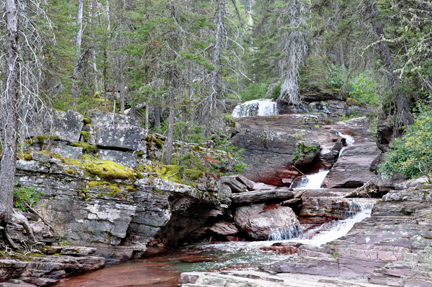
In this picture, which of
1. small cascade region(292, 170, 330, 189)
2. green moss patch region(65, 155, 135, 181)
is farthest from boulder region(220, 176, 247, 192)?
small cascade region(292, 170, 330, 189)

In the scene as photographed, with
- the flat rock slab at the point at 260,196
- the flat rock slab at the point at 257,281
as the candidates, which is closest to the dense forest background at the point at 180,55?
the flat rock slab at the point at 260,196

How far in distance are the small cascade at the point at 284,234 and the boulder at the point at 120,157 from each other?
617cm

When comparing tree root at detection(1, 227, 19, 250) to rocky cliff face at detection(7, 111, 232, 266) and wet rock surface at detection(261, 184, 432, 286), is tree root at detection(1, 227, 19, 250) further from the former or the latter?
wet rock surface at detection(261, 184, 432, 286)

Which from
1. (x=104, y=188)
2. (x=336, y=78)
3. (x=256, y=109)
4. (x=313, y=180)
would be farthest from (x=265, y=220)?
(x=336, y=78)

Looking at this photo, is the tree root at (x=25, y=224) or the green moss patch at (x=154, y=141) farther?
the green moss patch at (x=154, y=141)

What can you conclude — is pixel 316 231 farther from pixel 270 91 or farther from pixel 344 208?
pixel 270 91

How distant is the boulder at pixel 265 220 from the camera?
12195 millimetres

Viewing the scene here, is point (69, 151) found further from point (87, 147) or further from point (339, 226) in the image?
point (339, 226)

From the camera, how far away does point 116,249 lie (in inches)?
355

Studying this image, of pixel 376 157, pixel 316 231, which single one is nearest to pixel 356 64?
pixel 376 157

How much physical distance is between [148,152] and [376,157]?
13.5m

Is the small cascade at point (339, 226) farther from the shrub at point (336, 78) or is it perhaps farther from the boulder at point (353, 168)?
the shrub at point (336, 78)

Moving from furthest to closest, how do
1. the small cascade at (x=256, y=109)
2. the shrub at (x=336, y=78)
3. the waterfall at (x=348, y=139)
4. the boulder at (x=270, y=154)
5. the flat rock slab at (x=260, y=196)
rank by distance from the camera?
1. the shrub at (x=336, y=78)
2. the small cascade at (x=256, y=109)
3. the waterfall at (x=348, y=139)
4. the boulder at (x=270, y=154)
5. the flat rock slab at (x=260, y=196)

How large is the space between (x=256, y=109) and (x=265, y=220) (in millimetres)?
17267
